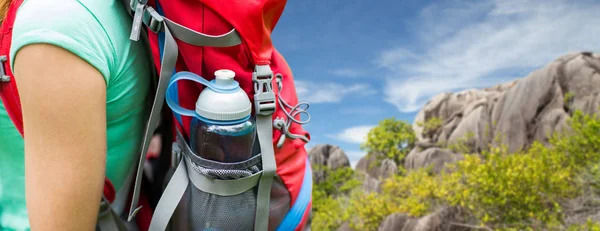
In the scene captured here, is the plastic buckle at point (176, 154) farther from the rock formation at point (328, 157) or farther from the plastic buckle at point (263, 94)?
the rock formation at point (328, 157)

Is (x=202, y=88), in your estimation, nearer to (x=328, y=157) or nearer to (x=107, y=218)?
(x=107, y=218)

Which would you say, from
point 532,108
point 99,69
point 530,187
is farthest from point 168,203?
point 532,108

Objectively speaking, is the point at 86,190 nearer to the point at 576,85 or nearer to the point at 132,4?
the point at 132,4

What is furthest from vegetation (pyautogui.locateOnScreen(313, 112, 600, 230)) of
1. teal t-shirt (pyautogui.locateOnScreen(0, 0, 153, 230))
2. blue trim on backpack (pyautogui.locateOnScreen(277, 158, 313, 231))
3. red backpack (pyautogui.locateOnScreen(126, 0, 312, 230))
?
teal t-shirt (pyautogui.locateOnScreen(0, 0, 153, 230))

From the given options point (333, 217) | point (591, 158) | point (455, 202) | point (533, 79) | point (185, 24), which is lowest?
point (333, 217)

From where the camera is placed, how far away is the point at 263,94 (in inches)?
36.1

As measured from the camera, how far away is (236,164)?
0.92 metres

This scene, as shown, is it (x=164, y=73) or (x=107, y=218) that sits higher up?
(x=164, y=73)

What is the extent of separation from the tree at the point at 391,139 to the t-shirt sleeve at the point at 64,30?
693 inches

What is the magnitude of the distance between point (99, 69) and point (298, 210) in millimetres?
522

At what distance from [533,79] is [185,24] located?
1463cm

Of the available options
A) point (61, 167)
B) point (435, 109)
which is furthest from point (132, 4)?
point (435, 109)

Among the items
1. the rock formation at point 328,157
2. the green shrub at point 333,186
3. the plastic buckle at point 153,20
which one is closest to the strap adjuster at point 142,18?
the plastic buckle at point 153,20

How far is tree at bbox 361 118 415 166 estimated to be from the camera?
18.3 meters
